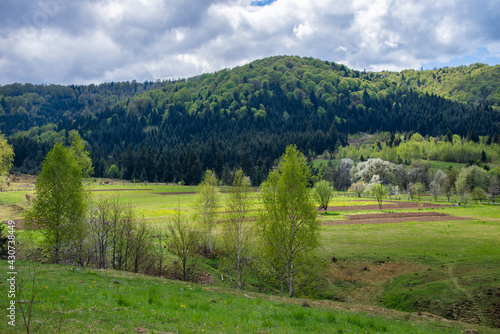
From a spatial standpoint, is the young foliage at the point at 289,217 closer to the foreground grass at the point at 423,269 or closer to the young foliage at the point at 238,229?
the young foliage at the point at 238,229

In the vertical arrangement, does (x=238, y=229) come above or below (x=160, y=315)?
below

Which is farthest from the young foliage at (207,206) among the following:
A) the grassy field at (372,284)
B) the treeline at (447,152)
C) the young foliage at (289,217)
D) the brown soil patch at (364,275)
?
the treeline at (447,152)

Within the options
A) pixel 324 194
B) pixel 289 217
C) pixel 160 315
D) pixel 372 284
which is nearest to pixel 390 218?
pixel 324 194

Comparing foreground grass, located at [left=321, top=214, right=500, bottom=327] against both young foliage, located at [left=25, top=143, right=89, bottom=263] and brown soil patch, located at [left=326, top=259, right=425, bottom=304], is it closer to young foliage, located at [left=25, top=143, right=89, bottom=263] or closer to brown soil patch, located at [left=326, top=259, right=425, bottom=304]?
brown soil patch, located at [left=326, top=259, right=425, bottom=304]

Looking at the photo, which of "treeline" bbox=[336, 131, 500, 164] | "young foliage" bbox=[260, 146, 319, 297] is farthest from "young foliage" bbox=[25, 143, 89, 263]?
"treeline" bbox=[336, 131, 500, 164]

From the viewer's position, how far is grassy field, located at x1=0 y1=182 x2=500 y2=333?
12828 millimetres

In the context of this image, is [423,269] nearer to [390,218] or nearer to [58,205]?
[390,218]

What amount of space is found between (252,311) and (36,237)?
36169mm

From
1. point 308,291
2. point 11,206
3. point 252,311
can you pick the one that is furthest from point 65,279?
point 11,206

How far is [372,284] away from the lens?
3112cm

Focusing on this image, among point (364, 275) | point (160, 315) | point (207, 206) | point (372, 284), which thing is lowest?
point (372, 284)

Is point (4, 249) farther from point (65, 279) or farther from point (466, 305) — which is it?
point (466, 305)

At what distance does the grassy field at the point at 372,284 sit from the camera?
12828 millimetres

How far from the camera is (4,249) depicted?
25.7m
